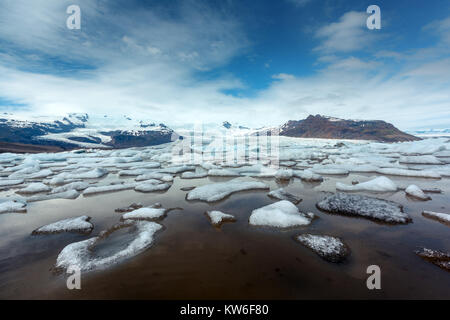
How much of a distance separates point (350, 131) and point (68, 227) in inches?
4006

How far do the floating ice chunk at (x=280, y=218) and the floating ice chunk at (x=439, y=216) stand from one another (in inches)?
75.7

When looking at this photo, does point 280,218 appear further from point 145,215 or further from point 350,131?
point 350,131

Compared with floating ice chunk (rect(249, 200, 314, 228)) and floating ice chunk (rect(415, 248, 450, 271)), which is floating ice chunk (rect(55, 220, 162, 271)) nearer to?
floating ice chunk (rect(249, 200, 314, 228))

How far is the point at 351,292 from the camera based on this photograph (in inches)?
65.1

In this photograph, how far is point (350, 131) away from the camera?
83438mm

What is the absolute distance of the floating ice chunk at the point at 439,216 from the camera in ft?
9.32

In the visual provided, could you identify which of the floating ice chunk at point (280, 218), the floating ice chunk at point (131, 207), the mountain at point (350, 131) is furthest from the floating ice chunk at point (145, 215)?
the mountain at point (350, 131)

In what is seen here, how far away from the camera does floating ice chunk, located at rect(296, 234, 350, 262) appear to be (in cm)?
214

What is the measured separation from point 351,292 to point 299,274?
0.45m

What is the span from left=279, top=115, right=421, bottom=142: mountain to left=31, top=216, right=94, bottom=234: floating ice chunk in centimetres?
9411

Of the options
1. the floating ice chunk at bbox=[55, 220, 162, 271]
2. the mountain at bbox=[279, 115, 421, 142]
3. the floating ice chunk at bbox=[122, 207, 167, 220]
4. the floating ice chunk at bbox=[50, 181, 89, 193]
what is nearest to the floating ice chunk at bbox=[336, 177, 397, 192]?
the floating ice chunk at bbox=[122, 207, 167, 220]

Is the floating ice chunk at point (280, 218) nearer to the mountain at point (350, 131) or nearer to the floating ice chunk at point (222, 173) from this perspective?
the floating ice chunk at point (222, 173)

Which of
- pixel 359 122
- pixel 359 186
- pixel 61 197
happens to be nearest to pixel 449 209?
pixel 359 186
